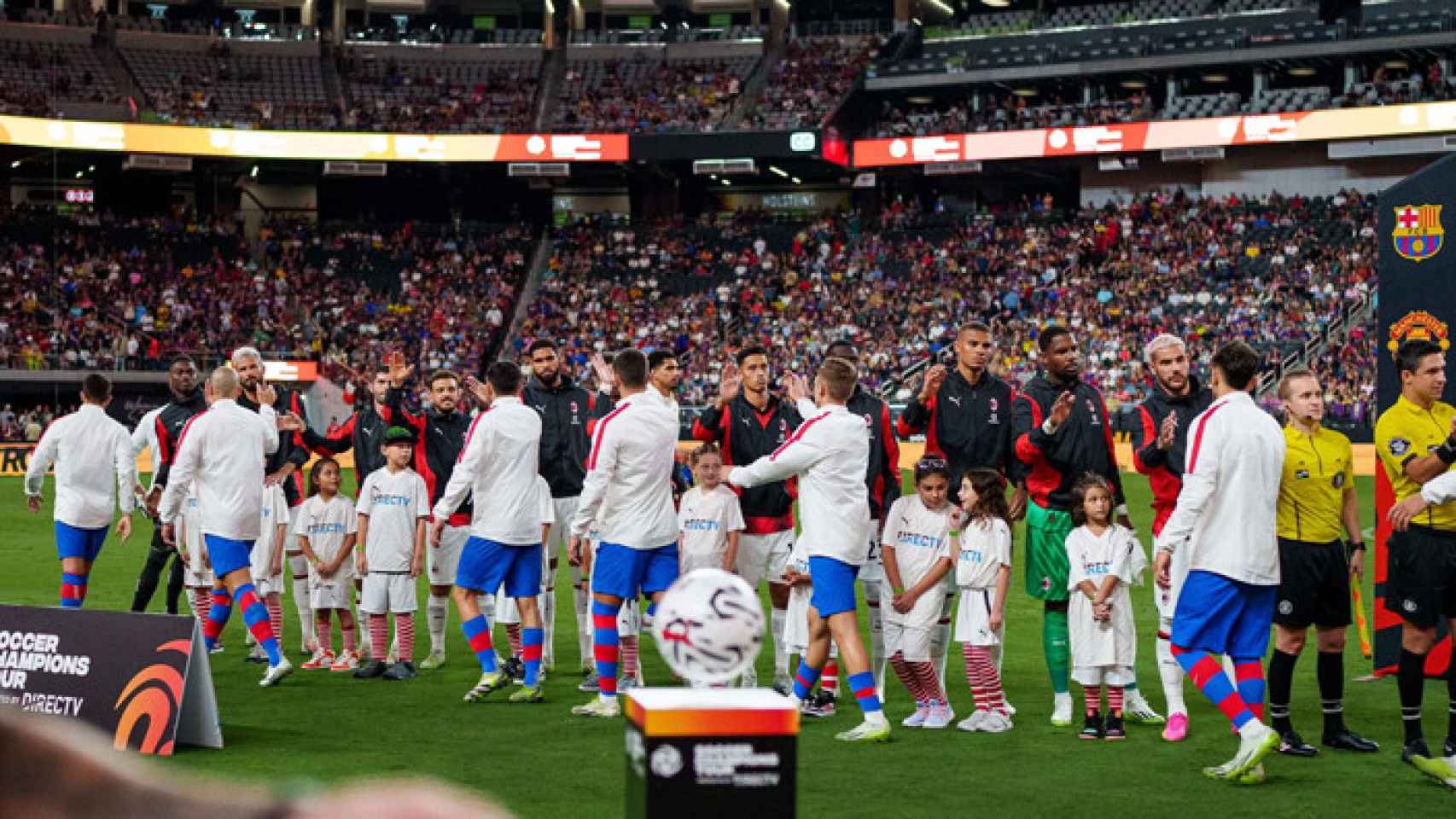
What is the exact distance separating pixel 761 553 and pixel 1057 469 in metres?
2.28

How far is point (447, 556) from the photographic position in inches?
462

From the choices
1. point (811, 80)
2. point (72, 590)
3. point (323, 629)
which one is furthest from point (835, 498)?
point (811, 80)

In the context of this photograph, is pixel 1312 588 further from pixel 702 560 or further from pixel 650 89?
pixel 650 89

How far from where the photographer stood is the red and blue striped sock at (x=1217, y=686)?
7.52 metres

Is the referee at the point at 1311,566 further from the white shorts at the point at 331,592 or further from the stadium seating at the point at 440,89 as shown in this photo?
the stadium seating at the point at 440,89

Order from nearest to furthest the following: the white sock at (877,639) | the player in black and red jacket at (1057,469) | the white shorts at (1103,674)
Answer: the white shorts at (1103,674), the player in black and red jacket at (1057,469), the white sock at (877,639)

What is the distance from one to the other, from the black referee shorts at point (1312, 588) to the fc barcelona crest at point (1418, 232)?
2.77 meters

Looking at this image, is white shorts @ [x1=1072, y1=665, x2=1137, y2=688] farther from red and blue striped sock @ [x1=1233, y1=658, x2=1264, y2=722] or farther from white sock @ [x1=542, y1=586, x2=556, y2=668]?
white sock @ [x1=542, y1=586, x2=556, y2=668]

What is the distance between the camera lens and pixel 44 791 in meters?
1.09

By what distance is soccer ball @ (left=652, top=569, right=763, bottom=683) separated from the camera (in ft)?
13.1

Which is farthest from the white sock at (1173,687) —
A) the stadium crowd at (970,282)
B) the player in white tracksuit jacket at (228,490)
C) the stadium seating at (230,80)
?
the stadium seating at (230,80)

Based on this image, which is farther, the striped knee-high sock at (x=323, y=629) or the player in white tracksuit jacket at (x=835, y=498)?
the striped knee-high sock at (x=323, y=629)

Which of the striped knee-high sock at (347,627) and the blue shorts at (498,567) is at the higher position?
the blue shorts at (498,567)

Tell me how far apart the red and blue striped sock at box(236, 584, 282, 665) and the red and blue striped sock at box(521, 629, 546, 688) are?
175 cm
